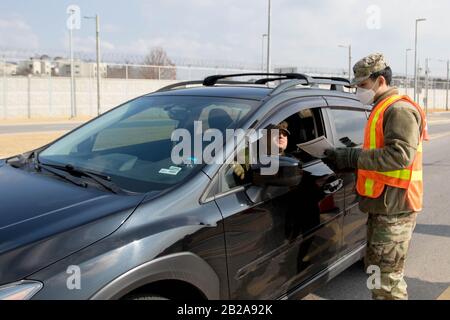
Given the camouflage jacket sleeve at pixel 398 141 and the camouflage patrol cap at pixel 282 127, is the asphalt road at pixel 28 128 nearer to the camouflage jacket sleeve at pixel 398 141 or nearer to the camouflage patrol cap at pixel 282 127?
the camouflage patrol cap at pixel 282 127

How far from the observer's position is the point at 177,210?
223 cm

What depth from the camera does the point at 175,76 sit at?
4131cm

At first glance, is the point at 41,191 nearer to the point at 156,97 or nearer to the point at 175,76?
the point at 156,97

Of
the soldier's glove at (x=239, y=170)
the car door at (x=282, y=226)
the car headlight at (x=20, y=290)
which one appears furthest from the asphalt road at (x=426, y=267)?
the car headlight at (x=20, y=290)

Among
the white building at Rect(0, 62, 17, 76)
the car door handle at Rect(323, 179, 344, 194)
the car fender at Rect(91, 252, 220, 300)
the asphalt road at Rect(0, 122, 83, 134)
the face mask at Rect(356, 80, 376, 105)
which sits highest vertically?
the white building at Rect(0, 62, 17, 76)

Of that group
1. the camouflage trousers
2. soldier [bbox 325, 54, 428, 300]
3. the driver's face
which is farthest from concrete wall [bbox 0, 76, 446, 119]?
Answer: the camouflage trousers

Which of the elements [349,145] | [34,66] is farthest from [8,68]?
[349,145]

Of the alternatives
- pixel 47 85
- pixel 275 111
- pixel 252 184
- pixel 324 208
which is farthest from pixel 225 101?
pixel 47 85

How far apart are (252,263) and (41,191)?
4.06 feet

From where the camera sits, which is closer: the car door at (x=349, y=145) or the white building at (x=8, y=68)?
the car door at (x=349, y=145)

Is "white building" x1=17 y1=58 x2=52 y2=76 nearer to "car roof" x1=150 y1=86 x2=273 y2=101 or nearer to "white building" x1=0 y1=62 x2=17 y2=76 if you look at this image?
"white building" x1=0 y1=62 x2=17 y2=76

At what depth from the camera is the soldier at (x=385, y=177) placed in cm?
285

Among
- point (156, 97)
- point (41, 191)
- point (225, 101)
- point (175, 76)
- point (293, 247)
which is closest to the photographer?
point (41, 191)

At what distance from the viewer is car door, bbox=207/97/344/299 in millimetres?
2469
